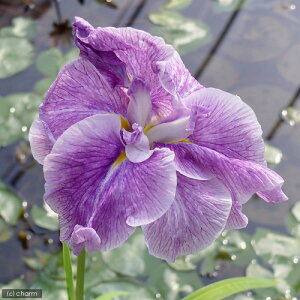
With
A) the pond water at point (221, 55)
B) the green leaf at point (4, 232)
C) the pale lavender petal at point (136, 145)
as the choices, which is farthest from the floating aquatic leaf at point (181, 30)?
the pale lavender petal at point (136, 145)

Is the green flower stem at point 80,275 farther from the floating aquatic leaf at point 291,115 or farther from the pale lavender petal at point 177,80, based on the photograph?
the floating aquatic leaf at point 291,115

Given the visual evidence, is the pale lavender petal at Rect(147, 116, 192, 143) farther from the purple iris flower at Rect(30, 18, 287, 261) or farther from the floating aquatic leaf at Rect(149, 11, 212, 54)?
the floating aquatic leaf at Rect(149, 11, 212, 54)

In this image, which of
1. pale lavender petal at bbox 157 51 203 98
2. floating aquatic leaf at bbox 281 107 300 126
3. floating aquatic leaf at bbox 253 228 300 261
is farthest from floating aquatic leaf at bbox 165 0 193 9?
pale lavender petal at bbox 157 51 203 98

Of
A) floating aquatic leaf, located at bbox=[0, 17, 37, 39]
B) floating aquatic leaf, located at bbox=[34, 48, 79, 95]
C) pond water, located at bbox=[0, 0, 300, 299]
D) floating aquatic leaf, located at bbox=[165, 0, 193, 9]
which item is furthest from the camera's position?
floating aquatic leaf, located at bbox=[165, 0, 193, 9]

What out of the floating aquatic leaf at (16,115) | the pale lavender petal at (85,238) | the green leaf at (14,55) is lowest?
the floating aquatic leaf at (16,115)

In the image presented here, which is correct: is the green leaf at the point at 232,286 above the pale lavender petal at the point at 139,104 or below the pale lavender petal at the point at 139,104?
below

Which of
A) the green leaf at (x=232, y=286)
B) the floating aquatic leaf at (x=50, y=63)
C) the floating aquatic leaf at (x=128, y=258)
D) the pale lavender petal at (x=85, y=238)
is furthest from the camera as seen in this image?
the floating aquatic leaf at (x=50, y=63)
